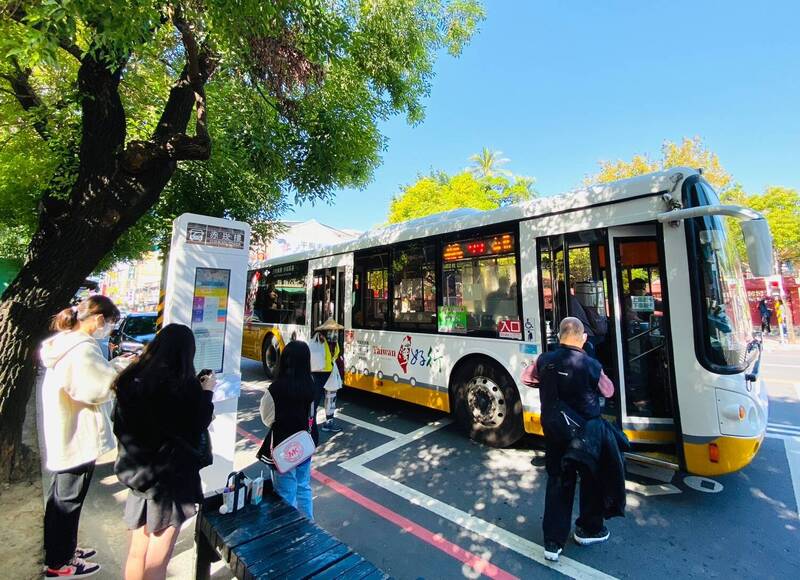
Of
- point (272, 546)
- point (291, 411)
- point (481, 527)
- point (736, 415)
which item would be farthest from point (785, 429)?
point (272, 546)

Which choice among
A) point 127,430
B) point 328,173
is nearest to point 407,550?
point 127,430

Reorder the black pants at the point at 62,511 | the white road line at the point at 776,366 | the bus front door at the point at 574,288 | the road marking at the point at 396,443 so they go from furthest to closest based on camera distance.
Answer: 1. the white road line at the point at 776,366
2. the road marking at the point at 396,443
3. the bus front door at the point at 574,288
4. the black pants at the point at 62,511

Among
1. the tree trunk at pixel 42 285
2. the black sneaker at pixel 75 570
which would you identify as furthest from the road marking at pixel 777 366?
the tree trunk at pixel 42 285

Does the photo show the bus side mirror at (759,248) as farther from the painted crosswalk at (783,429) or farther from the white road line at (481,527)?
the painted crosswalk at (783,429)

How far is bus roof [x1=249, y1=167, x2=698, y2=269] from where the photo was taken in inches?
148

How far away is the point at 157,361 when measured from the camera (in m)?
2.10

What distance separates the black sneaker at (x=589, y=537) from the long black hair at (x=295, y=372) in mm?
2396

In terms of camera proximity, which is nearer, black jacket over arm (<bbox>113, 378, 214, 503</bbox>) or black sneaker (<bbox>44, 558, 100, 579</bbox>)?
black jacket over arm (<bbox>113, 378, 214, 503</bbox>)

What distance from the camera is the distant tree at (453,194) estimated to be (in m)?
22.5

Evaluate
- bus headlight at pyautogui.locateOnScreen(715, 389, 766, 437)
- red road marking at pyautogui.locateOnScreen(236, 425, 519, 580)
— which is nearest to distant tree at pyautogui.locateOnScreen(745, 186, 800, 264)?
bus headlight at pyautogui.locateOnScreen(715, 389, 766, 437)

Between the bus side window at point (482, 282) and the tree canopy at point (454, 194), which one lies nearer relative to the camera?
the bus side window at point (482, 282)

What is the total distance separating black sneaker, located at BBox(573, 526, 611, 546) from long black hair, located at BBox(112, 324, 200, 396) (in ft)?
10.1

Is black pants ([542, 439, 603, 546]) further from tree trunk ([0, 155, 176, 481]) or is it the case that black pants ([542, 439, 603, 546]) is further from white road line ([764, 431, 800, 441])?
tree trunk ([0, 155, 176, 481])

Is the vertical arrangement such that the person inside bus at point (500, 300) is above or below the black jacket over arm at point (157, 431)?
above
